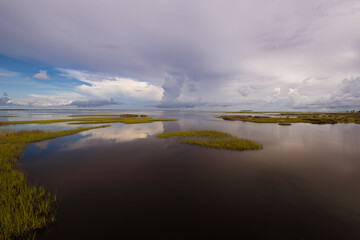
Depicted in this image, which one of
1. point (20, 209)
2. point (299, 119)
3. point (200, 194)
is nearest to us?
point (20, 209)

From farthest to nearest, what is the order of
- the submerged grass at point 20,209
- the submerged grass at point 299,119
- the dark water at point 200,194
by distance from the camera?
the submerged grass at point 299,119 < the dark water at point 200,194 < the submerged grass at point 20,209

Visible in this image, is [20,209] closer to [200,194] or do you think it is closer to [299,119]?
[200,194]

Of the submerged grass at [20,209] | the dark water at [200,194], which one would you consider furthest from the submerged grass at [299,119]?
the submerged grass at [20,209]

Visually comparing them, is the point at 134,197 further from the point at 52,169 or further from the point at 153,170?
the point at 52,169

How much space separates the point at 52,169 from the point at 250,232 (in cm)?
2129

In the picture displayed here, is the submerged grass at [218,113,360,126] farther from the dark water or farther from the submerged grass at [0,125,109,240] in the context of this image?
the submerged grass at [0,125,109,240]

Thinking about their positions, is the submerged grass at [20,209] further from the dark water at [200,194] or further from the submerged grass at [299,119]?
the submerged grass at [299,119]

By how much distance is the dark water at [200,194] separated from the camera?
28.5ft

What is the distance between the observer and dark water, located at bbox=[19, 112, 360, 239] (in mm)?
8695

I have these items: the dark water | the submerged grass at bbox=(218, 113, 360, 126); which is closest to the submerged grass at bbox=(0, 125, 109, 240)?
the dark water

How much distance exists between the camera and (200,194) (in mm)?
12102

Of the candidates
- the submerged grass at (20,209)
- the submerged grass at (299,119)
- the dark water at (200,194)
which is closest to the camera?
the submerged grass at (20,209)

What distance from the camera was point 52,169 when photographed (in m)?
16.4

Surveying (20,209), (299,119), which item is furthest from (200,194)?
(299,119)
